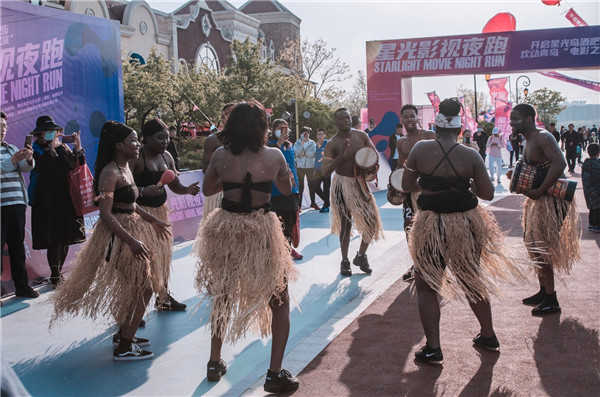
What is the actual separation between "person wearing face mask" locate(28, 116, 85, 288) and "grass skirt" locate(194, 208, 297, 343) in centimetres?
308

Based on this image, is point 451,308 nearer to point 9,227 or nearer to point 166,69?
point 9,227

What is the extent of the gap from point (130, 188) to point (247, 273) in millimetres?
1255

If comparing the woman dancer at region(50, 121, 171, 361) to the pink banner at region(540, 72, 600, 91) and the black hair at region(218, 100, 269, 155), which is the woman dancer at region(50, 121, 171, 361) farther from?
the pink banner at region(540, 72, 600, 91)

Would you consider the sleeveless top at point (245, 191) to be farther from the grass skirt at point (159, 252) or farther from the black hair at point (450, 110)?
the black hair at point (450, 110)

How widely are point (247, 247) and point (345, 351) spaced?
124 centimetres

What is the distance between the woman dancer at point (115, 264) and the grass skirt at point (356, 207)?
111 inches

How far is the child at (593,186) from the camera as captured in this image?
939cm

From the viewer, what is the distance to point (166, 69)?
82.7ft

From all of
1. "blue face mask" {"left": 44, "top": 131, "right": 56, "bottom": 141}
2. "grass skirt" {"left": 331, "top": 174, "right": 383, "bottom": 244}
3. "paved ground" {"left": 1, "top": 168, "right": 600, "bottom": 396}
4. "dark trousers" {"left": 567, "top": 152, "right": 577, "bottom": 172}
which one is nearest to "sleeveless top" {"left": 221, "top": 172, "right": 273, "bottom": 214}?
"paved ground" {"left": 1, "top": 168, "right": 600, "bottom": 396}

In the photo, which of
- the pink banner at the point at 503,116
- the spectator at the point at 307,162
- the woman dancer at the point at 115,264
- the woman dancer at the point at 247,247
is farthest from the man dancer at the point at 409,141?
the pink banner at the point at 503,116

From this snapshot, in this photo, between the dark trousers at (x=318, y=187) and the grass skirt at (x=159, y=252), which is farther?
the dark trousers at (x=318, y=187)

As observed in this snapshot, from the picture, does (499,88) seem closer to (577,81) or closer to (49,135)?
(577,81)

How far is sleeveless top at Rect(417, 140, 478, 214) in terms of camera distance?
13.3 feet

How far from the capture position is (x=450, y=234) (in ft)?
13.3
